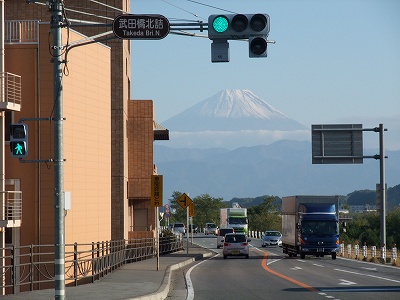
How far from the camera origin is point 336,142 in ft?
167

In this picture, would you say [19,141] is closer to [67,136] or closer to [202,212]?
[67,136]

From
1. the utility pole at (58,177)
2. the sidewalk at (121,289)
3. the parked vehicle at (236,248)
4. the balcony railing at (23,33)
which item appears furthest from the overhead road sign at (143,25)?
the parked vehicle at (236,248)

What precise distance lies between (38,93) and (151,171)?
Answer: 21337mm

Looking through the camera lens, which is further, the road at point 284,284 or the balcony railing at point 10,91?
the balcony railing at point 10,91

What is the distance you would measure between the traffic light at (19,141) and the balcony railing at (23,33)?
14.2 m

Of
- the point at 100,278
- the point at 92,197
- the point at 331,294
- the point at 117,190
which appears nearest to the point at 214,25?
the point at 331,294

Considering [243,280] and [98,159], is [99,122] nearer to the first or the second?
[98,159]

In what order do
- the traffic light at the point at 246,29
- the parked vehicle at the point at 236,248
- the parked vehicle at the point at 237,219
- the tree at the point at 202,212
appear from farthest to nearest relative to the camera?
the tree at the point at 202,212 < the parked vehicle at the point at 237,219 < the parked vehicle at the point at 236,248 < the traffic light at the point at 246,29

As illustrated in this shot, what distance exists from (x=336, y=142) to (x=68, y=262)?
24111 millimetres

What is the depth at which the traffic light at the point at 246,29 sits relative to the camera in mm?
18625

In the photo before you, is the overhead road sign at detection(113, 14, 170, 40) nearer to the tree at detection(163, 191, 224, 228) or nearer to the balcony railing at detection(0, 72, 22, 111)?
the balcony railing at detection(0, 72, 22, 111)

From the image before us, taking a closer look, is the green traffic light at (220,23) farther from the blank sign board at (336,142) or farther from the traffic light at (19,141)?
the blank sign board at (336,142)

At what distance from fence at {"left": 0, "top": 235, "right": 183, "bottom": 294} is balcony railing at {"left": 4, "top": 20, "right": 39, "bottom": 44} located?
776 cm

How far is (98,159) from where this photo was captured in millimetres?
37938
